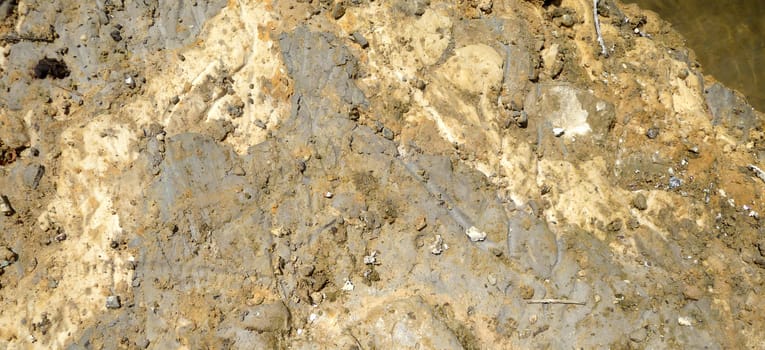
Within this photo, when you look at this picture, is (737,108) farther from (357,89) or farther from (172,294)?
(172,294)

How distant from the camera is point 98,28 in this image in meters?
5.02

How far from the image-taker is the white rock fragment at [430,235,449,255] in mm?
4691

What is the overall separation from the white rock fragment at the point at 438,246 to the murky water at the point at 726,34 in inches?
168

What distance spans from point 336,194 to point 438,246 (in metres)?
1.01

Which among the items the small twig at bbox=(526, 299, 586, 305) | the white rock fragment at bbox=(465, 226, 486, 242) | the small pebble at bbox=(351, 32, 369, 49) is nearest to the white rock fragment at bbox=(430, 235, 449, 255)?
the white rock fragment at bbox=(465, 226, 486, 242)

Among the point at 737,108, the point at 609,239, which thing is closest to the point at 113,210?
the point at 609,239

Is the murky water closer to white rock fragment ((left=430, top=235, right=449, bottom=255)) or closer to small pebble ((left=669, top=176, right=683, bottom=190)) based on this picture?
small pebble ((left=669, top=176, right=683, bottom=190))

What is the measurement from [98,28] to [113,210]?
1776 millimetres

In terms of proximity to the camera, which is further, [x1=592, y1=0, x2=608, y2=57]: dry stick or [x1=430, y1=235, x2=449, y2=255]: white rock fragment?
[x1=592, y1=0, x2=608, y2=57]: dry stick

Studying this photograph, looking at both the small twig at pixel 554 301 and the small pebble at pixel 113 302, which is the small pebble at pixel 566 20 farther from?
the small pebble at pixel 113 302

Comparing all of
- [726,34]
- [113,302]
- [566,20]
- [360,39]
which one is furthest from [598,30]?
[113,302]

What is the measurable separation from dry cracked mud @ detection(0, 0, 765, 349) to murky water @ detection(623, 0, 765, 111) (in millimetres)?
1910

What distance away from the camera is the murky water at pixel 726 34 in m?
6.54

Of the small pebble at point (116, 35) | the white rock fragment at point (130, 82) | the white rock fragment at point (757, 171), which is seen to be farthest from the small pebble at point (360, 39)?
the white rock fragment at point (757, 171)
